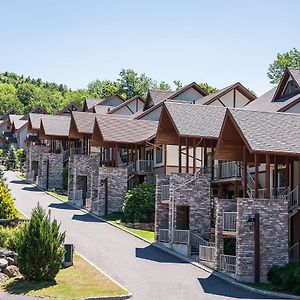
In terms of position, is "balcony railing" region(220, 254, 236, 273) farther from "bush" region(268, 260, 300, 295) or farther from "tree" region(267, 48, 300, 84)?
"tree" region(267, 48, 300, 84)

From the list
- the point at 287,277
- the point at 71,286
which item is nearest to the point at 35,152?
the point at 71,286

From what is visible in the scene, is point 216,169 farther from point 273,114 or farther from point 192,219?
point 273,114

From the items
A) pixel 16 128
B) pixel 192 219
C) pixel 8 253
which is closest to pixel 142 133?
pixel 192 219

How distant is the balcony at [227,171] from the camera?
117ft

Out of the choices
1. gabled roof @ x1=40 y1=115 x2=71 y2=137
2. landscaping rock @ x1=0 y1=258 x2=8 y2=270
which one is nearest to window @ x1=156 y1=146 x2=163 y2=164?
gabled roof @ x1=40 y1=115 x2=71 y2=137

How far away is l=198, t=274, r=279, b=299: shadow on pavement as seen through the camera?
24.3m

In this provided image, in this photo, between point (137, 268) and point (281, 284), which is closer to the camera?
point (281, 284)

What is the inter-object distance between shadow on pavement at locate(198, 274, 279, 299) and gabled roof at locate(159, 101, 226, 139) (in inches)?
427

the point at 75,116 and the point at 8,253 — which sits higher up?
the point at 75,116

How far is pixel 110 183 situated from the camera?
47031 millimetres

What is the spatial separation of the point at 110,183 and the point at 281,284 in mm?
22908

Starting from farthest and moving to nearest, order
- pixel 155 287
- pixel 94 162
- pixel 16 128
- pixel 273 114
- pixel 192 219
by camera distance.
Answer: pixel 16 128, pixel 94 162, pixel 192 219, pixel 273 114, pixel 155 287

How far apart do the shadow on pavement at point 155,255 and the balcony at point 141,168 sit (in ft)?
47.7

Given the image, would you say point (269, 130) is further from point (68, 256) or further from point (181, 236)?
point (68, 256)
